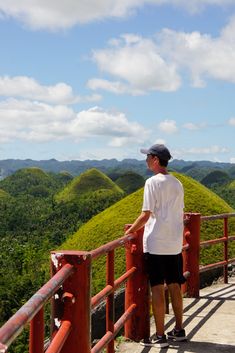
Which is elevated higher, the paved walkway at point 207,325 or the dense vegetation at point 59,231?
the paved walkway at point 207,325

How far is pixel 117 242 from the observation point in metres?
4.93

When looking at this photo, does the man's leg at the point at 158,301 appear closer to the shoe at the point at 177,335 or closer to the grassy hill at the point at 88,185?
the shoe at the point at 177,335

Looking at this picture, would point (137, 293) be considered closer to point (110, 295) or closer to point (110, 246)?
point (110, 295)

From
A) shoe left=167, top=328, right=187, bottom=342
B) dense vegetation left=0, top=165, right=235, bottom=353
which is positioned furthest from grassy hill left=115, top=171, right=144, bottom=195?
shoe left=167, top=328, right=187, bottom=342

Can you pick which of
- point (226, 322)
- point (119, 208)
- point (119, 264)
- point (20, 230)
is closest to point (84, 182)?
point (20, 230)

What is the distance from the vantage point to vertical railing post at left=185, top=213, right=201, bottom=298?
8.12 meters

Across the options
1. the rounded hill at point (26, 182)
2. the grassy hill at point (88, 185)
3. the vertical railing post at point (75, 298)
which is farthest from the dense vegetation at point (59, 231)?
the rounded hill at point (26, 182)

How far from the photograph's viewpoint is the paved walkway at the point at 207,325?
5793mm

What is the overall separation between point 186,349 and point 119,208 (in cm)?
2485

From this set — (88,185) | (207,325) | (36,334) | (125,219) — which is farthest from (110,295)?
(88,185)

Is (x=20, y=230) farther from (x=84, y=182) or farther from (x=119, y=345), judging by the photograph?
(x=119, y=345)

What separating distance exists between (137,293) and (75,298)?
7.42 feet

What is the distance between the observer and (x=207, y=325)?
6781mm

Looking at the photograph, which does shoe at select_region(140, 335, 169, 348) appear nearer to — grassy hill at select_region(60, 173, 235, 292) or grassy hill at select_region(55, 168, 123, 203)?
grassy hill at select_region(60, 173, 235, 292)
